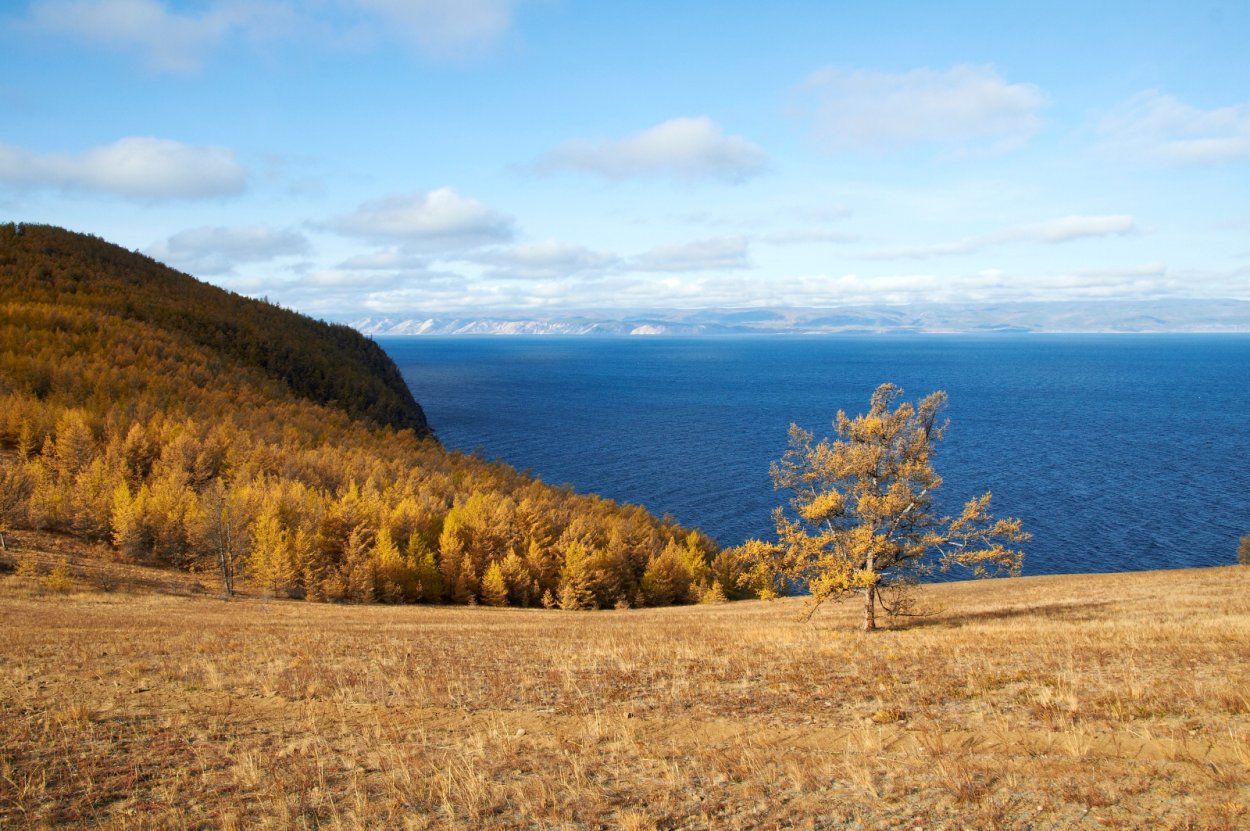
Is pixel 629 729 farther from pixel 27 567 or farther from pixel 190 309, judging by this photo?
pixel 190 309

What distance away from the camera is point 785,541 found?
2636cm

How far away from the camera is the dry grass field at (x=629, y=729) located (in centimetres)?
980

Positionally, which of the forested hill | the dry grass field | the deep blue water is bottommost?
the deep blue water

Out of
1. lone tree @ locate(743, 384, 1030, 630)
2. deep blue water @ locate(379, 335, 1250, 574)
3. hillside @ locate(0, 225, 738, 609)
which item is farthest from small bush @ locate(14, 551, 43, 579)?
deep blue water @ locate(379, 335, 1250, 574)

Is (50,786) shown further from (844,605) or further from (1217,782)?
(844,605)

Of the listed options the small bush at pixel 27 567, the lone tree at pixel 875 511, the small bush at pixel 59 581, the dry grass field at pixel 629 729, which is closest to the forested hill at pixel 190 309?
the small bush at pixel 27 567

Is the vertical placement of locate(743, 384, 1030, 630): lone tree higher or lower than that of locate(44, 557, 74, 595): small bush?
higher

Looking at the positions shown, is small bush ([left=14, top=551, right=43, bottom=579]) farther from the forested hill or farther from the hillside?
the forested hill

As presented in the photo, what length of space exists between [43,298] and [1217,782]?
12028 centimetres

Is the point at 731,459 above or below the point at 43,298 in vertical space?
below

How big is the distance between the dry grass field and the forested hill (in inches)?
3631

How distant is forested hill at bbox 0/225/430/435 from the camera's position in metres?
101

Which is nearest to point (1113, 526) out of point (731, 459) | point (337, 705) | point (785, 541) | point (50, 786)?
point (731, 459)

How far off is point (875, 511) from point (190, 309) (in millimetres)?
119717
